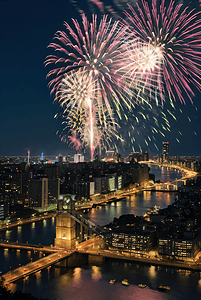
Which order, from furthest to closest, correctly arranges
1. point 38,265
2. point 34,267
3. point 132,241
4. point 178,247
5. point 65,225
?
point 65,225, point 132,241, point 178,247, point 38,265, point 34,267

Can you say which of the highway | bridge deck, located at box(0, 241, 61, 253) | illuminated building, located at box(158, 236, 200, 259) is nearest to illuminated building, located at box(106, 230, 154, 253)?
illuminated building, located at box(158, 236, 200, 259)

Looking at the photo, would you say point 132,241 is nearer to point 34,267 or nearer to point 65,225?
point 65,225

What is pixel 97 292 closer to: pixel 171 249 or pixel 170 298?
pixel 170 298

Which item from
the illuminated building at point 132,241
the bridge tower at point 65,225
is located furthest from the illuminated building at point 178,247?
the bridge tower at point 65,225

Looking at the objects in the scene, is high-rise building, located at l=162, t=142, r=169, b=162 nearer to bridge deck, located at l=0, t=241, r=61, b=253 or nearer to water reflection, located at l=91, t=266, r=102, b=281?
bridge deck, located at l=0, t=241, r=61, b=253

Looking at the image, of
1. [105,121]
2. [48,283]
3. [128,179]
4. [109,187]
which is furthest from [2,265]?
[128,179]

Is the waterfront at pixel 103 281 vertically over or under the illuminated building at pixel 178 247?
under

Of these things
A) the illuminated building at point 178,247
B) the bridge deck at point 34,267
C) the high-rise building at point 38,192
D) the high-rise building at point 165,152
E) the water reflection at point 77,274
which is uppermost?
the high-rise building at point 165,152

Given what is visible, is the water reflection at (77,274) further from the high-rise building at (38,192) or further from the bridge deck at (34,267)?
the high-rise building at (38,192)

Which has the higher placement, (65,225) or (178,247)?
(65,225)

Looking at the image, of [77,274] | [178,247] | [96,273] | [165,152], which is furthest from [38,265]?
[165,152]
